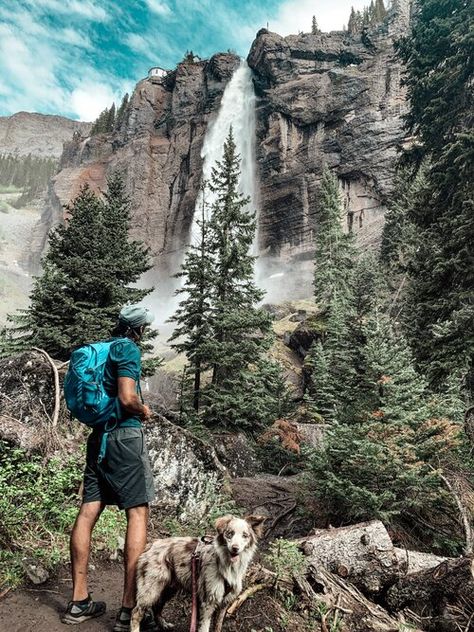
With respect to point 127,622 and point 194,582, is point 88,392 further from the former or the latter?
point 127,622

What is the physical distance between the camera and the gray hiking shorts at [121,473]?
329 centimetres

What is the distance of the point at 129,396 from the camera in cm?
326

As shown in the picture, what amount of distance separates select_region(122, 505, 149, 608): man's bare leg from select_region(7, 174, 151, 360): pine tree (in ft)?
36.4

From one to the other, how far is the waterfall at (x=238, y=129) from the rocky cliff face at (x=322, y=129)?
1.42 m

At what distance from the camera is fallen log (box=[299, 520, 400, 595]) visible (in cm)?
435

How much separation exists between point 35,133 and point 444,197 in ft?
711

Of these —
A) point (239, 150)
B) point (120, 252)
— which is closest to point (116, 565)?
point (120, 252)

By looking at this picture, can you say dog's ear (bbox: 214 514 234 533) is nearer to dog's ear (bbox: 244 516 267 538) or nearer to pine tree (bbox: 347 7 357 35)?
dog's ear (bbox: 244 516 267 538)

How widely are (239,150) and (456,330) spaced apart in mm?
52359

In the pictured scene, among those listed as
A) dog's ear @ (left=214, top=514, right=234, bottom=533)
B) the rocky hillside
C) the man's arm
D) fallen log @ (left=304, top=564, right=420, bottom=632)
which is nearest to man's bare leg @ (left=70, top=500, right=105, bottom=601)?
the man's arm

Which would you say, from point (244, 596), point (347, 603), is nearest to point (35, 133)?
point (244, 596)

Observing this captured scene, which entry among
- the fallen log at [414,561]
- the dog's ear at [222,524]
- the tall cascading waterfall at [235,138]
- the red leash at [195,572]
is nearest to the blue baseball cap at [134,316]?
the dog's ear at [222,524]

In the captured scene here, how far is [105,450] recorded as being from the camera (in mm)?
3311

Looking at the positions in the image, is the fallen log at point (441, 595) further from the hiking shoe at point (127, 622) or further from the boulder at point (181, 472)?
the boulder at point (181, 472)
